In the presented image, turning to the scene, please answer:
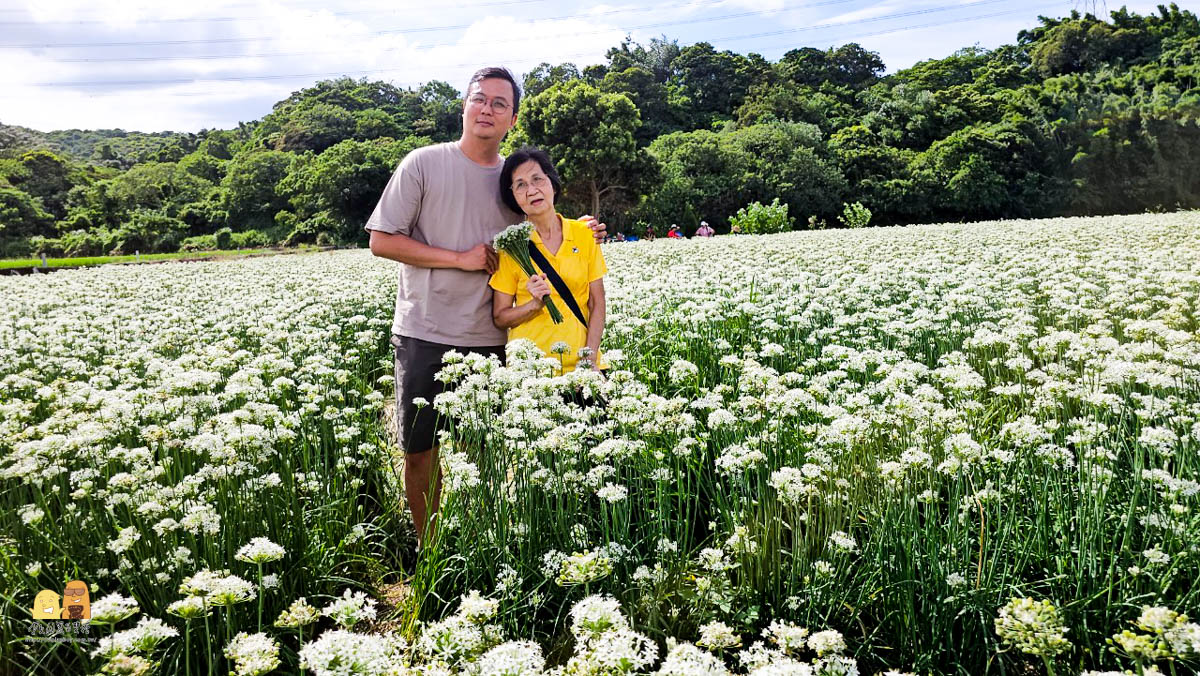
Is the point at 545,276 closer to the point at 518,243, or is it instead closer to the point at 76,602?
the point at 518,243

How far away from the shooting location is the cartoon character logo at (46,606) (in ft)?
8.31

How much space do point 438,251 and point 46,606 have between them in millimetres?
2121

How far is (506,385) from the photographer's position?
3070 millimetres

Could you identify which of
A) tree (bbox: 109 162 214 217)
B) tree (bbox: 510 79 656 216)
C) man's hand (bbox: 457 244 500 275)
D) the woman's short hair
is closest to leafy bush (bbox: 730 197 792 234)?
tree (bbox: 510 79 656 216)

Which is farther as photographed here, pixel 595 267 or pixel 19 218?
pixel 19 218

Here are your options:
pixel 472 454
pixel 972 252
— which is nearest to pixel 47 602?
pixel 472 454

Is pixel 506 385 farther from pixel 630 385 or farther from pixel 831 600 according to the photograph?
pixel 831 600

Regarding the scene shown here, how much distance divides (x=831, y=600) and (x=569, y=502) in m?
1.16

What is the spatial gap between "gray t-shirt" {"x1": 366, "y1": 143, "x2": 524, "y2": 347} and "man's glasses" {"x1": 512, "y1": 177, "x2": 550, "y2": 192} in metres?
0.19

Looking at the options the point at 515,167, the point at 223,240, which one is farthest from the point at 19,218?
the point at 515,167

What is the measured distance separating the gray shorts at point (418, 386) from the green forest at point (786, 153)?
3685 cm

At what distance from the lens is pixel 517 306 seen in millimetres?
3689

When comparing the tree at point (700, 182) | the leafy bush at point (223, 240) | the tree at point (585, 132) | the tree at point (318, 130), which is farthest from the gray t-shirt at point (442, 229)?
the tree at point (318, 130)

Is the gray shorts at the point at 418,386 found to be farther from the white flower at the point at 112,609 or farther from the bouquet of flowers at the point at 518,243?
the white flower at the point at 112,609
